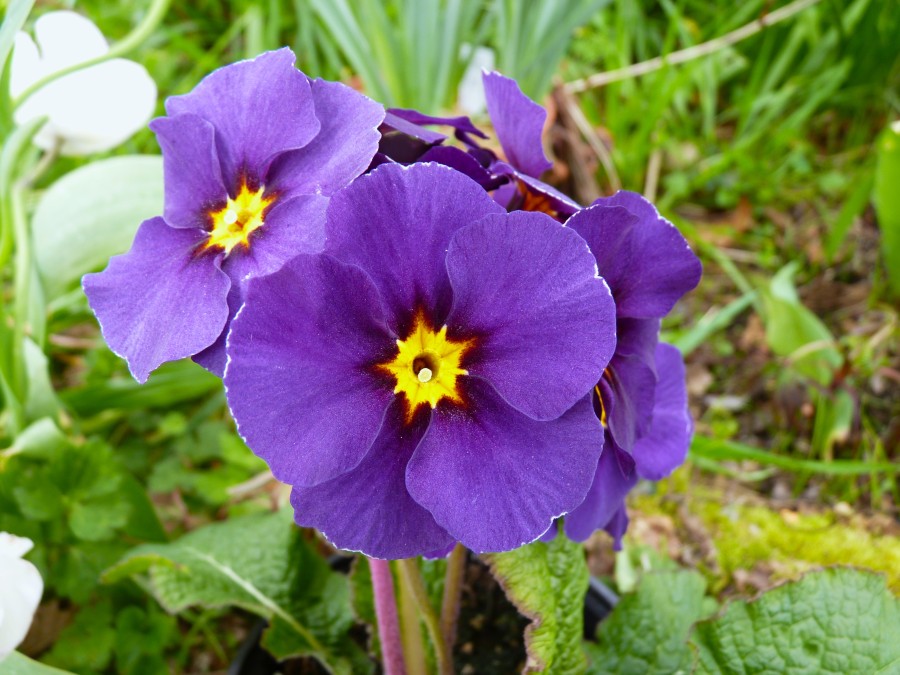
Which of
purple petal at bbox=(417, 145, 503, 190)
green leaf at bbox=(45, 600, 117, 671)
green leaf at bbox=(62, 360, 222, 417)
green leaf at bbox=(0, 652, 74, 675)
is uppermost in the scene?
purple petal at bbox=(417, 145, 503, 190)

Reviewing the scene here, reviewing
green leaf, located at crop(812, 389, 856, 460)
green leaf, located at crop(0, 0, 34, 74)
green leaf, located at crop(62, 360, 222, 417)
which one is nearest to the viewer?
green leaf, located at crop(0, 0, 34, 74)

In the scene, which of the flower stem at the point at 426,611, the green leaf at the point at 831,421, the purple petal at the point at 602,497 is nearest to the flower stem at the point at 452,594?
the flower stem at the point at 426,611

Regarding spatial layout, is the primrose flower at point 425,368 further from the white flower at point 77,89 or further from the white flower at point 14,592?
the white flower at point 77,89

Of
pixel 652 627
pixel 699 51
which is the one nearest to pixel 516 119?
pixel 652 627

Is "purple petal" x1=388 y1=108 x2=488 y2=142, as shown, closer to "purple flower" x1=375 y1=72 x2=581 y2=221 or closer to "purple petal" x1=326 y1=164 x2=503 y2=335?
"purple flower" x1=375 y1=72 x2=581 y2=221

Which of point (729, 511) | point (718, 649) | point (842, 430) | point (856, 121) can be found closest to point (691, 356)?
point (842, 430)

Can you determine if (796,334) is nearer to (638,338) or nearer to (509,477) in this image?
(638,338)

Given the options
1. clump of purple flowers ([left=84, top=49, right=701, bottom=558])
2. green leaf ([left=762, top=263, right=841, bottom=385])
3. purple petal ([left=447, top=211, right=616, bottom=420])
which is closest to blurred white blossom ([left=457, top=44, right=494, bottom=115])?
green leaf ([left=762, top=263, right=841, bottom=385])

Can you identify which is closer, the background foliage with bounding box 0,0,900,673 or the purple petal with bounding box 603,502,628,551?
the purple petal with bounding box 603,502,628,551
